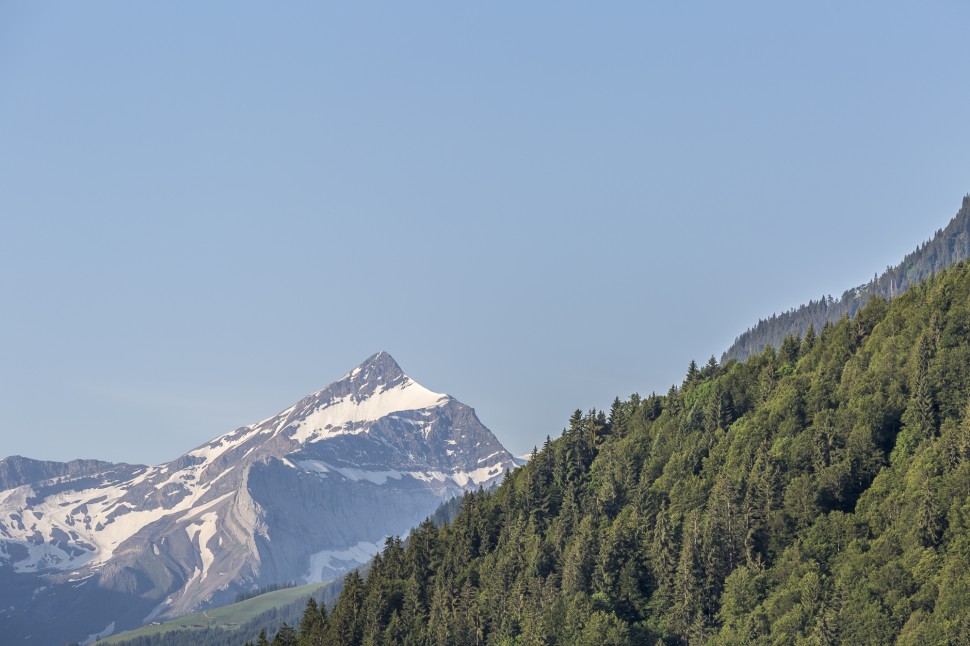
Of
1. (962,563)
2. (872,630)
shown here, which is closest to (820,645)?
(872,630)

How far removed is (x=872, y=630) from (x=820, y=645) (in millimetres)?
7088

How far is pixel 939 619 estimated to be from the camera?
629ft

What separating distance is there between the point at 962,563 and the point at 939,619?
9.89 m

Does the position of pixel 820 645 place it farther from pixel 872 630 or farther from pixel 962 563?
pixel 962 563

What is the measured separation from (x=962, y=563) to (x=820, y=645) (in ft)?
70.7

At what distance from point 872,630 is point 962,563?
1478 cm

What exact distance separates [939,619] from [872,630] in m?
9.66

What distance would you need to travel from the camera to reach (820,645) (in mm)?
199500

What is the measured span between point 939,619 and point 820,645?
1633cm

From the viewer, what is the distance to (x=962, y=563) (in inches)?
7785
